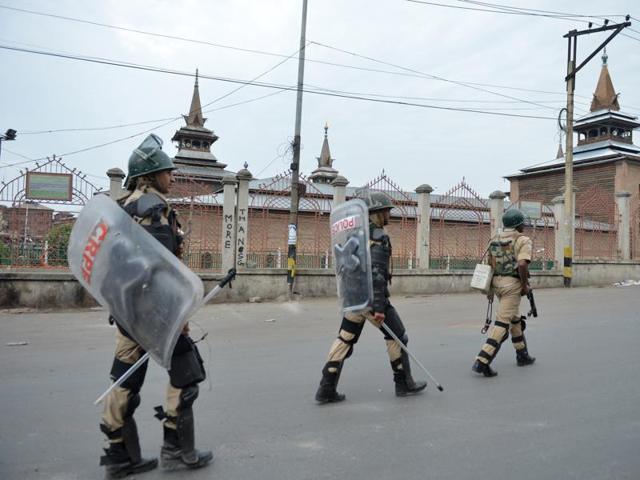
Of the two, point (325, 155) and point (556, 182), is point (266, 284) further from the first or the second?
point (325, 155)

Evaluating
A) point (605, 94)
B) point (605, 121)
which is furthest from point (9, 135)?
point (605, 94)

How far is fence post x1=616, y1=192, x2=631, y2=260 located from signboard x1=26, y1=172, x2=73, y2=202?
18.0 m

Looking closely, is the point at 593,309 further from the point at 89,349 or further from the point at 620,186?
the point at 620,186

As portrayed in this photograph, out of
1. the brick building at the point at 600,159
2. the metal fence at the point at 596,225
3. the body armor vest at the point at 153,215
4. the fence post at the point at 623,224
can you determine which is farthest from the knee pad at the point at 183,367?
the brick building at the point at 600,159

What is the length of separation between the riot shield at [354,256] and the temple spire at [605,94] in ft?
137

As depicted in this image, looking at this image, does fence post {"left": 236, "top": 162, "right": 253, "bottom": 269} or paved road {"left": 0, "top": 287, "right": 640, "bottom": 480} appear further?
fence post {"left": 236, "top": 162, "right": 253, "bottom": 269}

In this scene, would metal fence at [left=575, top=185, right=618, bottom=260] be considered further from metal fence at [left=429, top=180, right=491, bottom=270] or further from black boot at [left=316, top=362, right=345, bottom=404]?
black boot at [left=316, top=362, right=345, bottom=404]

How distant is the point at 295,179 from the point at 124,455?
10.4m

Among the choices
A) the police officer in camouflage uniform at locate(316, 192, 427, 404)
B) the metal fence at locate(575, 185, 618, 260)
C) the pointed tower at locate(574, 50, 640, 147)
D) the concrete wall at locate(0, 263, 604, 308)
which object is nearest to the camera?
the police officer in camouflage uniform at locate(316, 192, 427, 404)

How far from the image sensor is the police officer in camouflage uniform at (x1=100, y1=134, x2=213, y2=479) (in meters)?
2.97

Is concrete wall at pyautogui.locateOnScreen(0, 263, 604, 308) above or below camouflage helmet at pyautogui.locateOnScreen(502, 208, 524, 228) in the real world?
below

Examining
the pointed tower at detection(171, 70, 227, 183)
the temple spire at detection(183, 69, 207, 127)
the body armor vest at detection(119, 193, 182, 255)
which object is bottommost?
the body armor vest at detection(119, 193, 182, 255)

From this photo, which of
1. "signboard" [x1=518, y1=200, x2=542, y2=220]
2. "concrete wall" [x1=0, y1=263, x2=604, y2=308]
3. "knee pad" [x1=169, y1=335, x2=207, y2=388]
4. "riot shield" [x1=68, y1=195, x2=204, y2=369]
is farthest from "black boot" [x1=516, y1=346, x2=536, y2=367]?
"signboard" [x1=518, y1=200, x2=542, y2=220]

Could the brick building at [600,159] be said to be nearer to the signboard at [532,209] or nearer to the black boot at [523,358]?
the signboard at [532,209]
